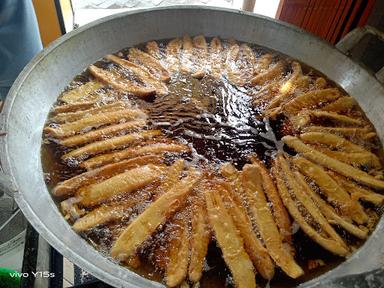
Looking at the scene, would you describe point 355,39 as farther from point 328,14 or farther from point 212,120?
point 212,120

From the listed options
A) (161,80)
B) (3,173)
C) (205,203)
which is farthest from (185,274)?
(161,80)

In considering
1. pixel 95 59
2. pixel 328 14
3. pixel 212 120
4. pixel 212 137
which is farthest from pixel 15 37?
pixel 328 14

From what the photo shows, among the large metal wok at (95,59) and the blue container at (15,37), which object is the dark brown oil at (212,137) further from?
the blue container at (15,37)

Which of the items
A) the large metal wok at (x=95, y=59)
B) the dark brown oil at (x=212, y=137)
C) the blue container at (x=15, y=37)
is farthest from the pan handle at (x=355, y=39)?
the blue container at (x=15, y=37)

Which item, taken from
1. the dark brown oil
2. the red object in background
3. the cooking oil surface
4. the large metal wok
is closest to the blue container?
the large metal wok

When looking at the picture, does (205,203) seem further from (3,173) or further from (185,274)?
(3,173)
